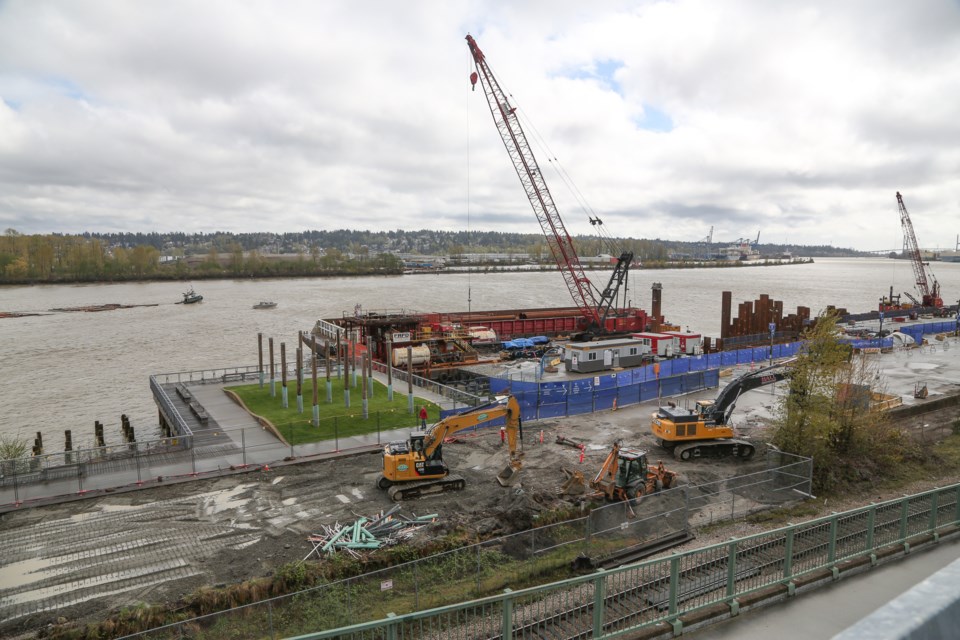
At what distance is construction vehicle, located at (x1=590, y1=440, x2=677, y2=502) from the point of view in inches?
764

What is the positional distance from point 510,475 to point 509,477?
0.08m

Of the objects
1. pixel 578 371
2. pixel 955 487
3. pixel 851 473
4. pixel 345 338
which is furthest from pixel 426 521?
pixel 345 338

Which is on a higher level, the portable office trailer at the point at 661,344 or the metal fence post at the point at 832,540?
the metal fence post at the point at 832,540

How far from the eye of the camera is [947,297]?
A: 13012 cm

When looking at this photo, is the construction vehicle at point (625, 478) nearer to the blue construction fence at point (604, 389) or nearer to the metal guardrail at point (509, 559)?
the metal guardrail at point (509, 559)

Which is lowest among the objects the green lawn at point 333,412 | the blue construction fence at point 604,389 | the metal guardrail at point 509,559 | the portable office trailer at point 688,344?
the metal guardrail at point 509,559

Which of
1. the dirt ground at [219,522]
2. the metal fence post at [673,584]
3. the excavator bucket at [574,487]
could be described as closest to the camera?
the metal fence post at [673,584]

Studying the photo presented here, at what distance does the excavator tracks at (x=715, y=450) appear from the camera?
23.7m

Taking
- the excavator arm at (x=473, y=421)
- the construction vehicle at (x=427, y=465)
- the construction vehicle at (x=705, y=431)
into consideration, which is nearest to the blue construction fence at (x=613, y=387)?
the excavator arm at (x=473, y=421)

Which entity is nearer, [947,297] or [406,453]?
[406,453]

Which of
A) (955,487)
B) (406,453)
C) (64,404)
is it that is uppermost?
(955,487)

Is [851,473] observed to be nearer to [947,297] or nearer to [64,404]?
[64,404]

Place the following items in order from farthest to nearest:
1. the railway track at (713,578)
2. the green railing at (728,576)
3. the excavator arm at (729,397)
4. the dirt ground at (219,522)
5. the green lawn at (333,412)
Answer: the green lawn at (333,412) → the excavator arm at (729,397) → the dirt ground at (219,522) → the railway track at (713,578) → the green railing at (728,576)

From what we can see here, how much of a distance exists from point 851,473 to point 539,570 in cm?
1357
